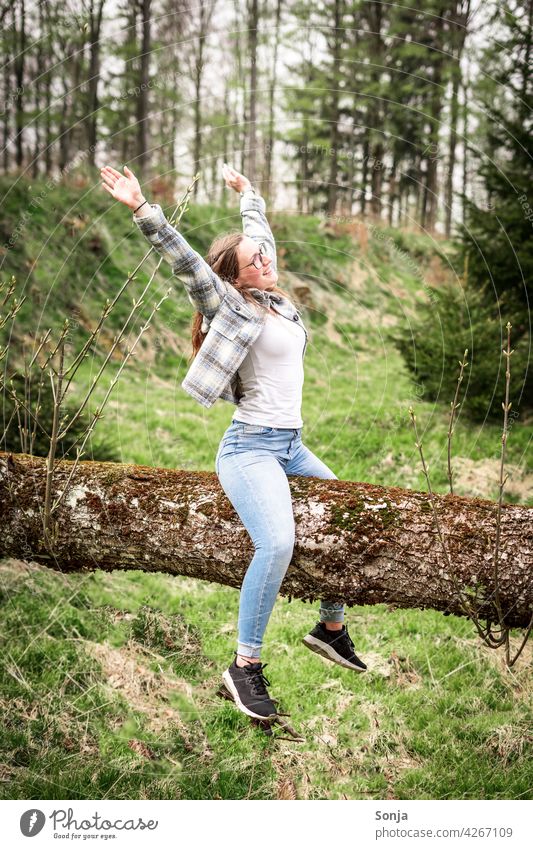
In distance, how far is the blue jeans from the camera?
266 cm

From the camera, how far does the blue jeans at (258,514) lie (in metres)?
2.66

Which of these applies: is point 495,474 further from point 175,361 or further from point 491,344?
point 175,361

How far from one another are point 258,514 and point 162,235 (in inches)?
45.1

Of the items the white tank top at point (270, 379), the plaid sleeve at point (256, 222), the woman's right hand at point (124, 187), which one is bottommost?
the white tank top at point (270, 379)

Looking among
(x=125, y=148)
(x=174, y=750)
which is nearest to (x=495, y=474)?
(x=174, y=750)

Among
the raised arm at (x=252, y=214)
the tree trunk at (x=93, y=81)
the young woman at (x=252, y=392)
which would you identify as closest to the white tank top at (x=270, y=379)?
the young woman at (x=252, y=392)

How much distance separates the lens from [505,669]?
3832mm

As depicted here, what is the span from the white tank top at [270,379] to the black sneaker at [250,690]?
101 centimetres

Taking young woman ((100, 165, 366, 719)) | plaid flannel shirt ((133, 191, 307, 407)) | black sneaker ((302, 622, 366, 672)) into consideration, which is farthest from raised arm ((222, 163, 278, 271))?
black sneaker ((302, 622, 366, 672))

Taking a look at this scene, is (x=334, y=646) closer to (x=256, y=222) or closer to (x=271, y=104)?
(x=256, y=222)

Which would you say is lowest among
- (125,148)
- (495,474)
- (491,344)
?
(495,474)

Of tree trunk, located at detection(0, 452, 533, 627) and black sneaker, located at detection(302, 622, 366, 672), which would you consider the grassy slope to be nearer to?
black sneaker, located at detection(302, 622, 366, 672)

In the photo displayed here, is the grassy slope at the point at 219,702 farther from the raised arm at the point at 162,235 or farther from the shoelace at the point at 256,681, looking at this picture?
the raised arm at the point at 162,235

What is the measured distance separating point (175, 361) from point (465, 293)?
11.9ft
